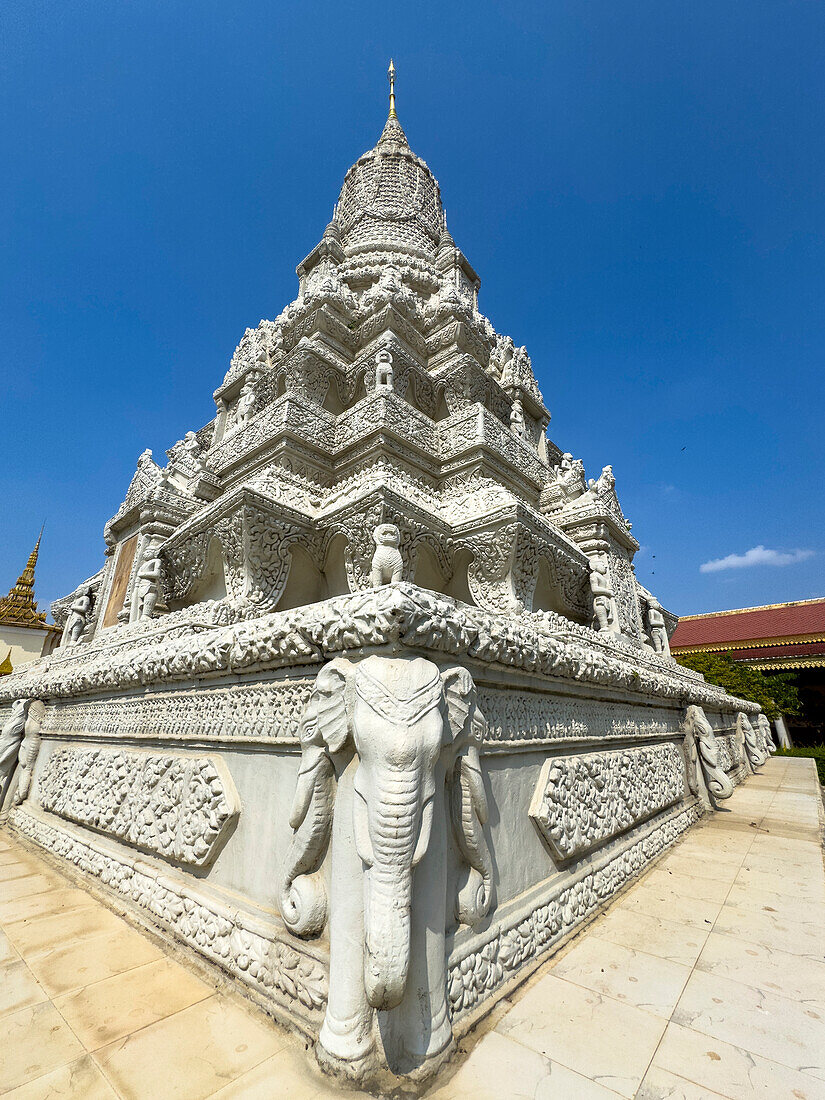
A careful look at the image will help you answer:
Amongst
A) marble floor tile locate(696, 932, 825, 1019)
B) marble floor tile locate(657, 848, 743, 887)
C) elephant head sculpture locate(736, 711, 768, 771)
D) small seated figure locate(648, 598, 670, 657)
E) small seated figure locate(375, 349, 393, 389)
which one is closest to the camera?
marble floor tile locate(696, 932, 825, 1019)

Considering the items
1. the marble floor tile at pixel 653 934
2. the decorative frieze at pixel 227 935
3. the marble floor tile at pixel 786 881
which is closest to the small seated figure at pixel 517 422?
the marble floor tile at pixel 786 881

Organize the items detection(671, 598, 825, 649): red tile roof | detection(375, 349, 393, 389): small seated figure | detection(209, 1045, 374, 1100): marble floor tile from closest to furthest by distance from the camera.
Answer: detection(209, 1045, 374, 1100): marble floor tile < detection(375, 349, 393, 389): small seated figure < detection(671, 598, 825, 649): red tile roof

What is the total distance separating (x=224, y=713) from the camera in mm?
3197

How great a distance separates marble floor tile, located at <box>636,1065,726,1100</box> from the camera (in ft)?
5.74

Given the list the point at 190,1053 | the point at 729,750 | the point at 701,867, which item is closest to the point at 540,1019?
the point at 190,1053

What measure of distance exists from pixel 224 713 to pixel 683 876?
418cm

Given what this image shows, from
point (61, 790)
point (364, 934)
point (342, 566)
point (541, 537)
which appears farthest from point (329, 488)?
point (364, 934)

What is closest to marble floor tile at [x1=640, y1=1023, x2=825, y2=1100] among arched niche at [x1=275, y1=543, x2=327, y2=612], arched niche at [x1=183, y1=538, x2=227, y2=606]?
arched niche at [x1=275, y1=543, x2=327, y2=612]

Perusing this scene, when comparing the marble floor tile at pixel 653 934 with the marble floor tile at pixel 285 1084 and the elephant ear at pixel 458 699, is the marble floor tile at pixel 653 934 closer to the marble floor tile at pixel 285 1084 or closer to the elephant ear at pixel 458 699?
the marble floor tile at pixel 285 1084

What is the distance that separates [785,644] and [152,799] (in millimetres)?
26288

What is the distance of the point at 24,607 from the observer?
2906cm

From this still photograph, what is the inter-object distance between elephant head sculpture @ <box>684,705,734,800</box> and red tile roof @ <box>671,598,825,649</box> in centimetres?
1958

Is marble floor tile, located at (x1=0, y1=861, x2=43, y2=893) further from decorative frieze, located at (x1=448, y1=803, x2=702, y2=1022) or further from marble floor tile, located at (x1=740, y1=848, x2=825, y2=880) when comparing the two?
marble floor tile, located at (x1=740, y1=848, x2=825, y2=880)

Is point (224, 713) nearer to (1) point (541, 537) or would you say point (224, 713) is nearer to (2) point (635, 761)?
(2) point (635, 761)
